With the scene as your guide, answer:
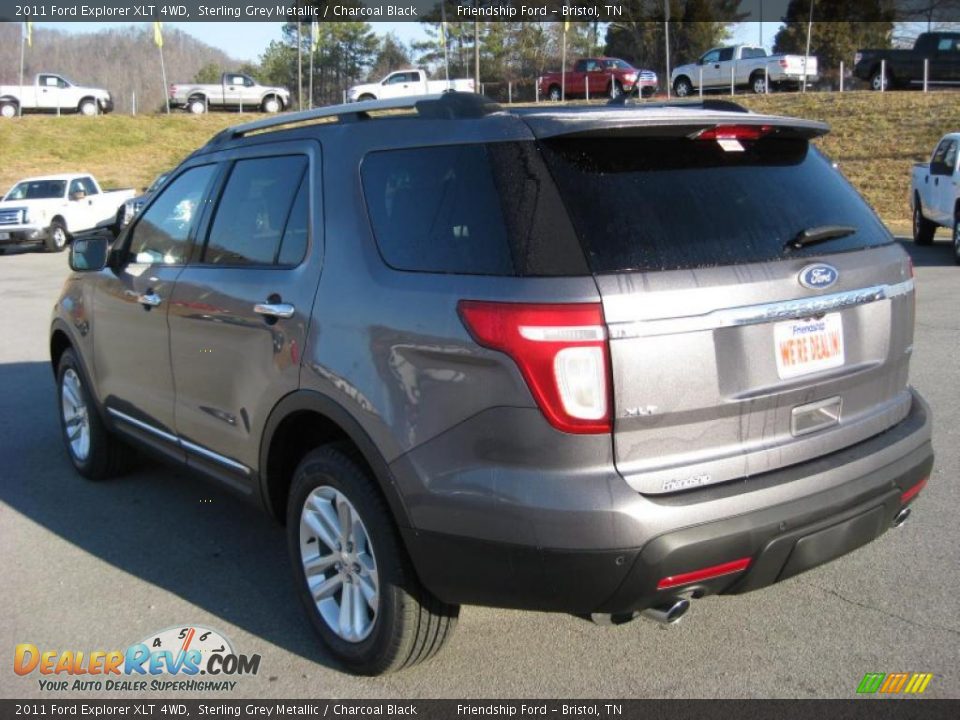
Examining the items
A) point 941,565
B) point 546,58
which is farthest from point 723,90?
point 941,565

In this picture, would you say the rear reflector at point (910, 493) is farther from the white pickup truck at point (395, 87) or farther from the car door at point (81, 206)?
the white pickup truck at point (395, 87)

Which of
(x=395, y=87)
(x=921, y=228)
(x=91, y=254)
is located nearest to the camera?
(x=91, y=254)

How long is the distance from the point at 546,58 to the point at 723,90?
92.1 ft

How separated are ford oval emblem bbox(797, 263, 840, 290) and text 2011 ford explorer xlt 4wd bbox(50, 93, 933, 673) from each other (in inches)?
0.4

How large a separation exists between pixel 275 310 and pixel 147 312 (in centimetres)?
129

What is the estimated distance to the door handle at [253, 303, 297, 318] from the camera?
347 cm

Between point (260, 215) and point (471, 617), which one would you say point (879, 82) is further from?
point (471, 617)

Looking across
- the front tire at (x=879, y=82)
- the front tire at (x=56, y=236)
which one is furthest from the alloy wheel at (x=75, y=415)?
the front tire at (x=879, y=82)

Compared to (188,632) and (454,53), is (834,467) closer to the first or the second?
(188,632)

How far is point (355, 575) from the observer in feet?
11.0

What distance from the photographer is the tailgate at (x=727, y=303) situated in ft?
8.88

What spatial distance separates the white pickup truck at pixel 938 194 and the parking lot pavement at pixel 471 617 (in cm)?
1009

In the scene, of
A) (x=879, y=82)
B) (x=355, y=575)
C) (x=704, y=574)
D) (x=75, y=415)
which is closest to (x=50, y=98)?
(x=879, y=82)

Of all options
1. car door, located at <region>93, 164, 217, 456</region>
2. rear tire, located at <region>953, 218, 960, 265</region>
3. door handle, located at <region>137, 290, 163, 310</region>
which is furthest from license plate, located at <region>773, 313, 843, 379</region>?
rear tire, located at <region>953, 218, 960, 265</region>
